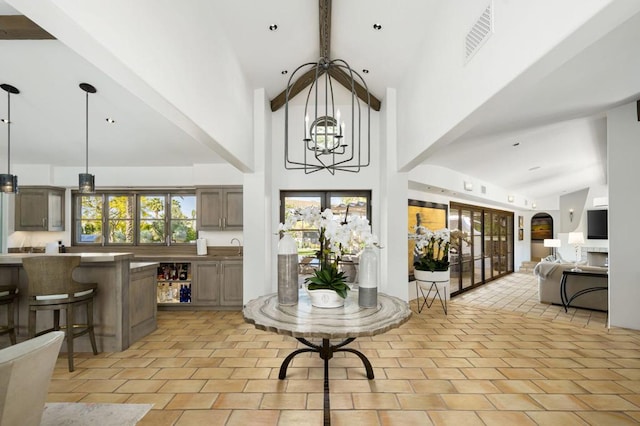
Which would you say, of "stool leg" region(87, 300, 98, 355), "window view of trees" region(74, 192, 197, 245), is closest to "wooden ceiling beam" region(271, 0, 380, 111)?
"window view of trees" region(74, 192, 197, 245)

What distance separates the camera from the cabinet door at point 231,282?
5387mm

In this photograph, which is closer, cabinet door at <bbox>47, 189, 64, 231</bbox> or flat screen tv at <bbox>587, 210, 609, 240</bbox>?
cabinet door at <bbox>47, 189, 64, 231</bbox>

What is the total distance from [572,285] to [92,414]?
6.76 metres

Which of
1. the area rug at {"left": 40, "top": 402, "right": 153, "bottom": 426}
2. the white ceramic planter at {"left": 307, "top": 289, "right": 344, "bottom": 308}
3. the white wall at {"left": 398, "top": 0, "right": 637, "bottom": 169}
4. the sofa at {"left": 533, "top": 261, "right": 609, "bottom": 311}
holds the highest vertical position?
the white wall at {"left": 398, "top": 0, "right": 637, "bottom": 169}

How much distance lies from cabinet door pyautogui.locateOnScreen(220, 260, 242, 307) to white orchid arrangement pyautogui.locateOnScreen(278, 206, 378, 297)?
320 centimetres

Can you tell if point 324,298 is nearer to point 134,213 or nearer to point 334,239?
point 334,239

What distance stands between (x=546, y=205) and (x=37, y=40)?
13818mm

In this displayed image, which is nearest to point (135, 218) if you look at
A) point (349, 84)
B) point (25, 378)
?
point (349, 84)

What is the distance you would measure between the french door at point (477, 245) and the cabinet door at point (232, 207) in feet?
12.4

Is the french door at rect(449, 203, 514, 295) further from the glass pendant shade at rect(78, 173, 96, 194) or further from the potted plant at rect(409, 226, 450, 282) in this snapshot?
the glass pendant shade at rect(78, 173, 96, 194)

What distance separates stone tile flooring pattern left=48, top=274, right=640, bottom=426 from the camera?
2430mm

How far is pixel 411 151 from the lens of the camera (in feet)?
14.2

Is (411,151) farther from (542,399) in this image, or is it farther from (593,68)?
(542,399)

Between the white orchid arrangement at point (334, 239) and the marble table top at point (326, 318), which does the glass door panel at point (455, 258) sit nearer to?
the marble table top at point (326, 318)
